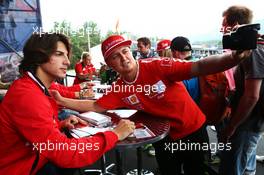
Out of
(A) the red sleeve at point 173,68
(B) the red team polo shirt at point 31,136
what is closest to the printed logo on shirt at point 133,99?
(A) the red sleeve at point 173,68

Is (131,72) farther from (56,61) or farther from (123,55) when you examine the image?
Answer: (56,61)

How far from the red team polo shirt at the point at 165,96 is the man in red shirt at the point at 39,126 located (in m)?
0.38

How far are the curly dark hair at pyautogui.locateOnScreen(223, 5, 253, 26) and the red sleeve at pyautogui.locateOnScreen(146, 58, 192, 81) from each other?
1.31 ft

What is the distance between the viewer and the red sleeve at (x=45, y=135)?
1193 mm

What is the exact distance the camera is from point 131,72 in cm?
181


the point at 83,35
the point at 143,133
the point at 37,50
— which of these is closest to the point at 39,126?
the point at 37,50

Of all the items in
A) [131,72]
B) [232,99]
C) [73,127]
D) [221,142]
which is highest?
[131,72]

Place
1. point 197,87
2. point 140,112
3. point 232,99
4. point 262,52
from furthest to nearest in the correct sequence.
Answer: point 197,87 → point 140,112 → point 232,99 → point 262,52

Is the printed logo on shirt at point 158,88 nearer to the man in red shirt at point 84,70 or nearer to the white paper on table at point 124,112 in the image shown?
the white paper on table at point 124,112

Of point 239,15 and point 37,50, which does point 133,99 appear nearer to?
point 37,50

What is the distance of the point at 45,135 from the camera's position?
120 centimetres

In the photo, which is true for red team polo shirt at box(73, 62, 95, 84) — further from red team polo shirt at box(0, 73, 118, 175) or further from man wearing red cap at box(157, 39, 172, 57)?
red team polo shirt at box(0, 73, 118, 175)

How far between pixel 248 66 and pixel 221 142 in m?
0.69

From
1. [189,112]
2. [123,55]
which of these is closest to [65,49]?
[123,55]
